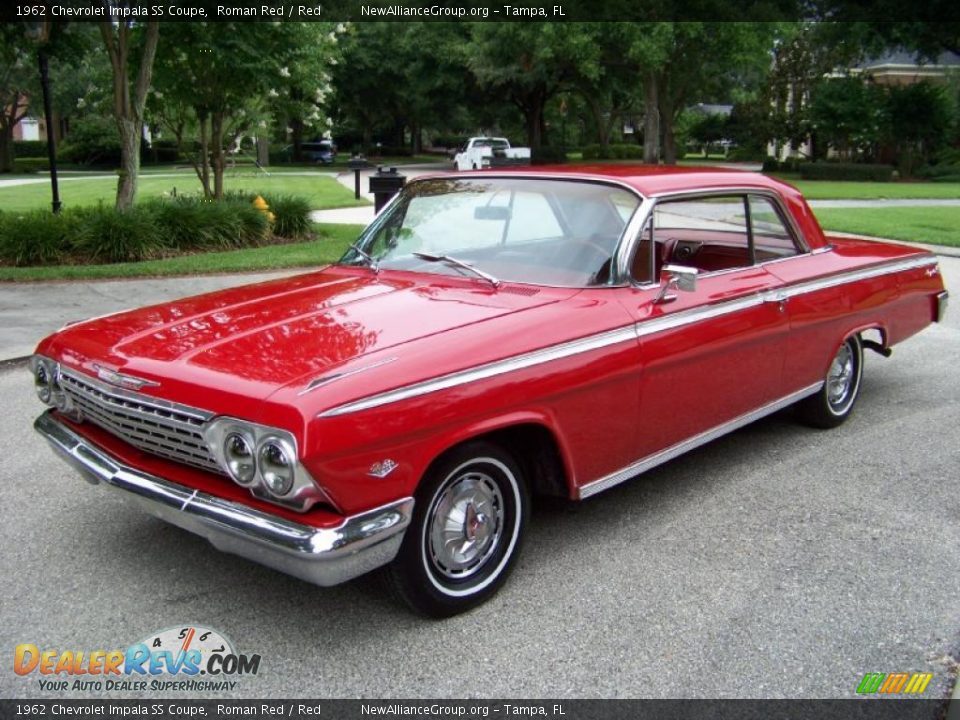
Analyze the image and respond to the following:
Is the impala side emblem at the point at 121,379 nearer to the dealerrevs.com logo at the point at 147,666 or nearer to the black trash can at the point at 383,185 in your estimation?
the dealerrevs.com logo at the point at 147,666

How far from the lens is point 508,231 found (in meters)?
4.30

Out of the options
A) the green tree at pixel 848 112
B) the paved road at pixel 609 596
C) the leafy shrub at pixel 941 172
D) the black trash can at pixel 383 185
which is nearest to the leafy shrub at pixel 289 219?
the black trash can at pixel 383 185

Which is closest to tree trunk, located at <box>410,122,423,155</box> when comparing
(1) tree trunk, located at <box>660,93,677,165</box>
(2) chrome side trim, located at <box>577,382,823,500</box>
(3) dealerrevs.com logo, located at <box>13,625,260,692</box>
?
(1) tree trunk, located at <box>660,93,677,165</box>

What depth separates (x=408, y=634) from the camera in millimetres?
3254

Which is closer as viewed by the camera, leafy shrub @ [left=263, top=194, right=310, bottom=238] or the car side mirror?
the car side mirror

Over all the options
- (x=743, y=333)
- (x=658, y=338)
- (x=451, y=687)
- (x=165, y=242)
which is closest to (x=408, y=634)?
(x=451, y=687)

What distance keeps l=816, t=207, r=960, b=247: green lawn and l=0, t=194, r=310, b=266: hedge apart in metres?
10.7

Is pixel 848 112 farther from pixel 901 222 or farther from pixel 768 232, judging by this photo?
pixel 768 232

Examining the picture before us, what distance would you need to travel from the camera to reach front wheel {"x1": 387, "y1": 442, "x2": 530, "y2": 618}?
10.4 ft

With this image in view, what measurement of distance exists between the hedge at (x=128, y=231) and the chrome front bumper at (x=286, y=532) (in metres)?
10.1

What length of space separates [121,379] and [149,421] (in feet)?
0.67

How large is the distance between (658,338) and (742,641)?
52.5 inches

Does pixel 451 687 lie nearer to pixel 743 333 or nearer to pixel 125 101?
pixel 743 333

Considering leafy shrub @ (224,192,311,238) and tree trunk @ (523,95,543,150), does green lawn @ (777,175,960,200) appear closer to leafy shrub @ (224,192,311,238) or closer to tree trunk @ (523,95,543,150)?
leafy shrub @ (224,192,311,238)
